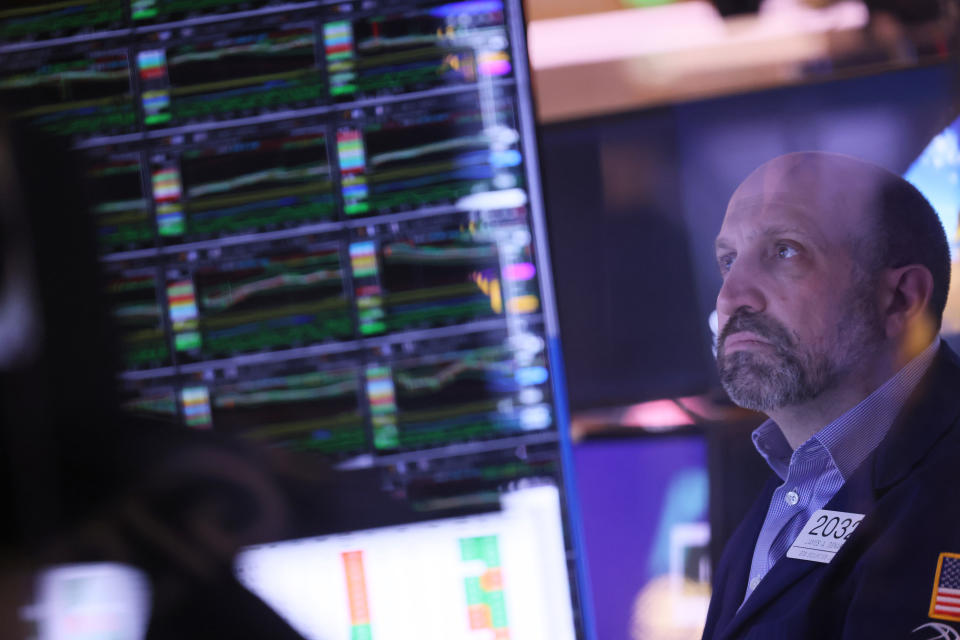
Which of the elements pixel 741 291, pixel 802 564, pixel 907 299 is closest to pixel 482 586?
pixel 802 564

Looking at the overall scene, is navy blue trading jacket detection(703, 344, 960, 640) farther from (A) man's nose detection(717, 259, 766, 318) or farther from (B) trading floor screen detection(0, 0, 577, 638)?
(B) trading floor screen detection(0, 0, 577, 638)

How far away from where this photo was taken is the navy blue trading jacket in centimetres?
80

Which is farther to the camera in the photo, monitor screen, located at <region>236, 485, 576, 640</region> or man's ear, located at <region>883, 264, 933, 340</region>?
monitor screen, located at <region>236, 485, 576, 640</region>

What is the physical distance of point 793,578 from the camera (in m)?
0.87

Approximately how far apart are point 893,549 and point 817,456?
0.13 m

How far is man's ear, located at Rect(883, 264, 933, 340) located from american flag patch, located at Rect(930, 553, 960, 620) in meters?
0.24

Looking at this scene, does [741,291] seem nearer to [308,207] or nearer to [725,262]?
[725,262]

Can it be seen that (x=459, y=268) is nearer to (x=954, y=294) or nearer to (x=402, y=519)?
(x=402, y=519)

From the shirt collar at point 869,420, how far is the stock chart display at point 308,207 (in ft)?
1.16

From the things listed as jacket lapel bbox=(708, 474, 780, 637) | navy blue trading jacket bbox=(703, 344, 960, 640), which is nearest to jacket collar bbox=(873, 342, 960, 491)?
navy blue trading jacket bbox=(703, 344, 960, 640)

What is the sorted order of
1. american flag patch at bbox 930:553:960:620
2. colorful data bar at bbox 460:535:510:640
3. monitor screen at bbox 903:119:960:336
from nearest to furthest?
1. american flag patch at bbox 930:553:960:620
2. monitor screen at bbox 903:119:960:336
3. colorful data bar at bbox 460:535:510:640

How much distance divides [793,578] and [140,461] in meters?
0.82

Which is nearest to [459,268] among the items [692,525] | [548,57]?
[548,57]

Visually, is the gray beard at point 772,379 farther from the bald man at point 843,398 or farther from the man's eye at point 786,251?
the man's eye at point 786,251
